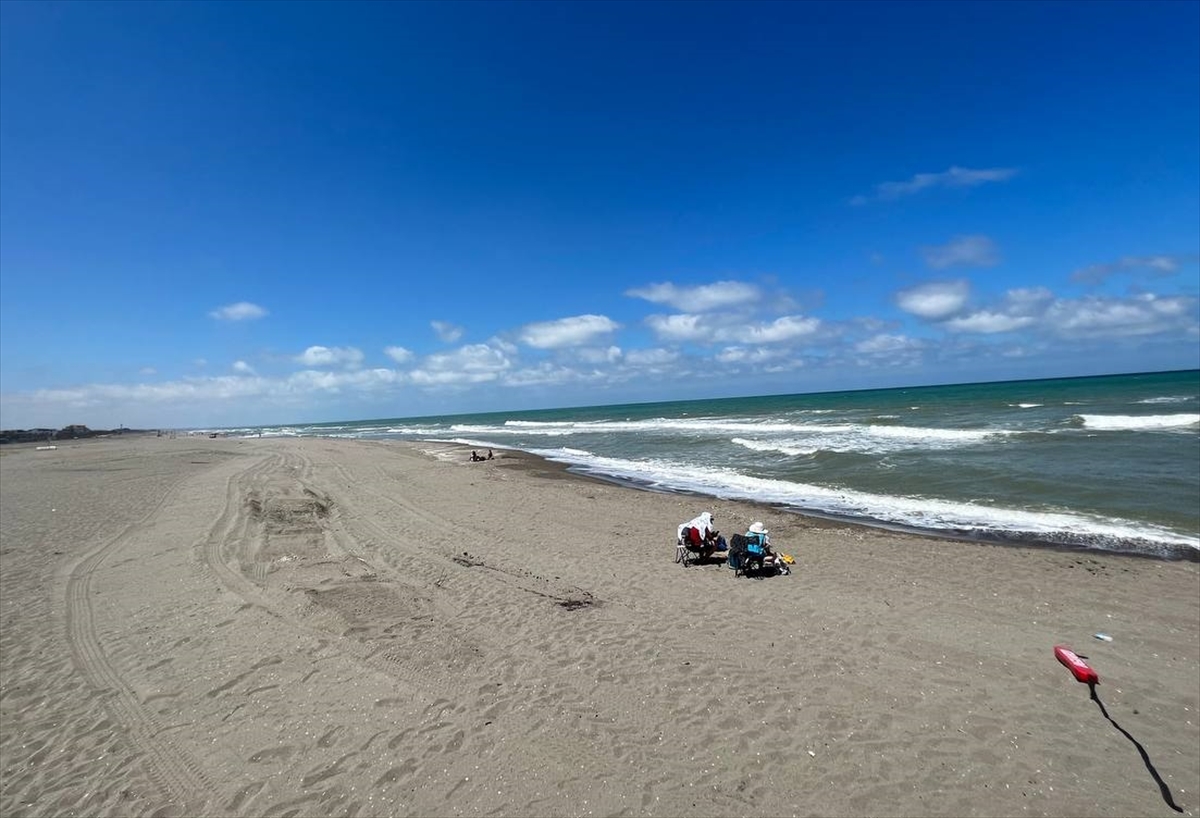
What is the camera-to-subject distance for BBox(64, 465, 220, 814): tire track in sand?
3.88 meters

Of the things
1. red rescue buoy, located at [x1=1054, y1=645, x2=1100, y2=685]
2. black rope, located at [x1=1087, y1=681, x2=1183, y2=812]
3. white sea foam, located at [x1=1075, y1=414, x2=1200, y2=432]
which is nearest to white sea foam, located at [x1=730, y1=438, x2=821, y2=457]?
white sea foam, located at [x1=1075, y1=414, x2=1200, y2=432]

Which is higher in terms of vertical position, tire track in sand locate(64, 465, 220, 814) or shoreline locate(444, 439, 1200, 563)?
tire track in sand locate(64, 465, 220, 814)

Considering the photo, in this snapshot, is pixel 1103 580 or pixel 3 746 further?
pixel 1103 580

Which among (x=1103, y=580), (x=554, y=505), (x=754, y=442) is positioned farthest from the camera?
(x=754, y=442)

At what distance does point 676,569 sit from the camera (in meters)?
8.96

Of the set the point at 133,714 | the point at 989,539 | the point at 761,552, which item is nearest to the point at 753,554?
the point at 761,552

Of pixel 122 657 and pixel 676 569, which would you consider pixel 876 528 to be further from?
pixel 122 657

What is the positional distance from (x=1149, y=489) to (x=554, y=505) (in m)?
15.9

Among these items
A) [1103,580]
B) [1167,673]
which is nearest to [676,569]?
[1167,673]

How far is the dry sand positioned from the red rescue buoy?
13 cm

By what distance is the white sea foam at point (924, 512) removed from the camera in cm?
1038

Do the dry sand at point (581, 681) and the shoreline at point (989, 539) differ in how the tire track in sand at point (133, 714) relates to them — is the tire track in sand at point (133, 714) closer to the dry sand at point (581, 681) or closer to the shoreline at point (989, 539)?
the dry sand at point (581, 681)

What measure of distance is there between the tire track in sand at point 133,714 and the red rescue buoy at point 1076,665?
25.9 feet

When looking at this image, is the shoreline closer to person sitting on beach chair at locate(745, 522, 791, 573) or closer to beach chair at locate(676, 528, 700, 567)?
person sitting on beach chair at locate(745, 522, 791, 573)
